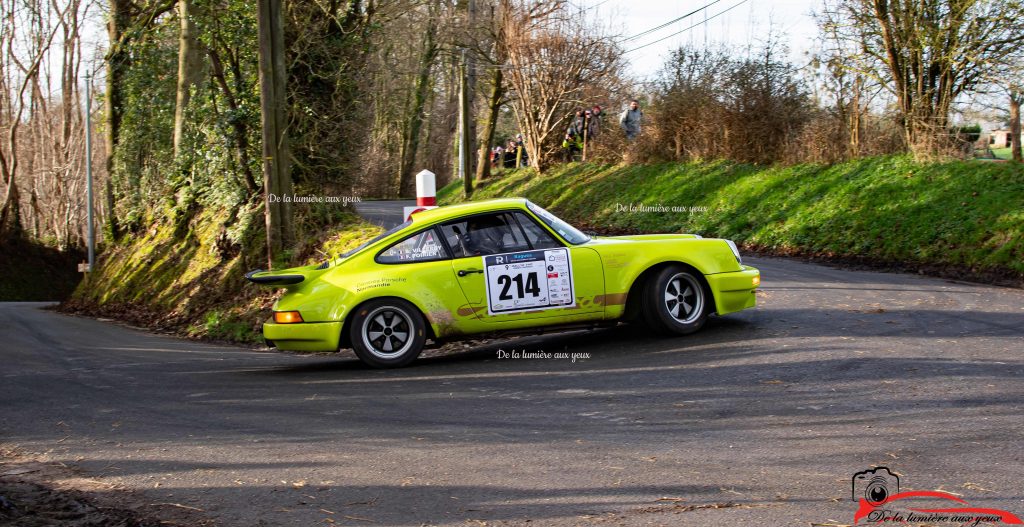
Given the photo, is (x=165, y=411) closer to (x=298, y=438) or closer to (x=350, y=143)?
(x=298, y=438)

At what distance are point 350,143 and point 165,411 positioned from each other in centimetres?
943

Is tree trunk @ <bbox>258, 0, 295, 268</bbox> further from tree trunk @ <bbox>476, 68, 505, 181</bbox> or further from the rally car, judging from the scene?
tree trunk @ <bbox>476, 68, 505, 181</bbox>

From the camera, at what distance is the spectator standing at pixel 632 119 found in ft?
96.9

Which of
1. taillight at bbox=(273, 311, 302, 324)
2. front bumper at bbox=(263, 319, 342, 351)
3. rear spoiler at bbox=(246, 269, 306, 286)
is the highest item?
rear spoiler at bbox=(246, 269, 306, 286)

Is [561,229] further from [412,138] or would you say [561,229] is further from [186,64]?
[412,138]

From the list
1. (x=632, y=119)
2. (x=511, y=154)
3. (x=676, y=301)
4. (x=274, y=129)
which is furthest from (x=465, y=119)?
(x=676, y=301)

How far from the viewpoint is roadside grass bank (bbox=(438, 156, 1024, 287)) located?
1552 centimetres

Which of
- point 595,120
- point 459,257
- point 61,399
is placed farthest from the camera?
point 595,120

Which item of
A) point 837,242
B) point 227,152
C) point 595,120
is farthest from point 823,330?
point 595,120

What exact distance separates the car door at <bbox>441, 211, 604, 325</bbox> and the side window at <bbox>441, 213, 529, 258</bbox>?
0.03 ft

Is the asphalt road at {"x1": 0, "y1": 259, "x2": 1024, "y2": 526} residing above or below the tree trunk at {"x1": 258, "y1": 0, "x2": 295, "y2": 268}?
below

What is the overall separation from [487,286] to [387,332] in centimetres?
110

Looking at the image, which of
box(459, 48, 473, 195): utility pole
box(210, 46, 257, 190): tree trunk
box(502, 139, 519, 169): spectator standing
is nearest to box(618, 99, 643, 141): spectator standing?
box(459, 48, 473, 195): utility pole

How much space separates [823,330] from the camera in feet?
32.2
